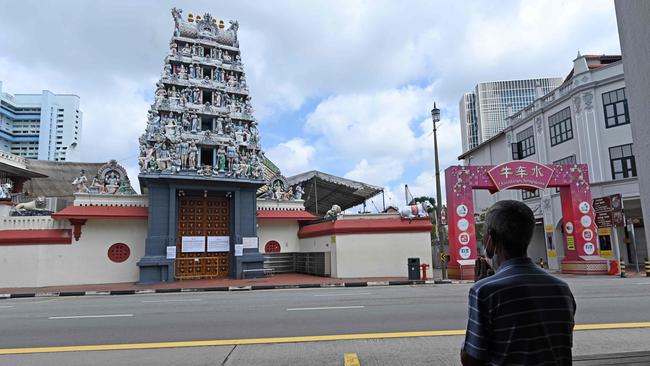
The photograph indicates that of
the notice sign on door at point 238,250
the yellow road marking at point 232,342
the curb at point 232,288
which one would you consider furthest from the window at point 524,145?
the yellow road marking at point 232,342

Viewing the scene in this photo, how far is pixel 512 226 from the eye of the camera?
2166mm

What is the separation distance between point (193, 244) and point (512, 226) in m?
Result: 21.2

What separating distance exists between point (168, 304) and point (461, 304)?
314 inches

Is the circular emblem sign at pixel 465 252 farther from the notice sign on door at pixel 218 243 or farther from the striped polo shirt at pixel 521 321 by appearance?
the striped polo shirt at pixel 521 321

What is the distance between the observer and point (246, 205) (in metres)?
22.9

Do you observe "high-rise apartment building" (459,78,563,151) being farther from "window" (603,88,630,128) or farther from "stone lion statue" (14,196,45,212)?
"stone lion statue" (14,196,45,212)

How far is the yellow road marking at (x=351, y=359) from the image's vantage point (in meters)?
5.30

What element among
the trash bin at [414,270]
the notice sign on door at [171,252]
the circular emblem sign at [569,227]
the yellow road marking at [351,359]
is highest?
the circular emblem sign at [569,227]

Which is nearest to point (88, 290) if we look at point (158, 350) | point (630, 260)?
point (158, 350)

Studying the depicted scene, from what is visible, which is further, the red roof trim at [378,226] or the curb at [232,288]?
the red roof trim at [378,226]

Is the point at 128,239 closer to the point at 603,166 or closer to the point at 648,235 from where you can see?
the point at 648,235

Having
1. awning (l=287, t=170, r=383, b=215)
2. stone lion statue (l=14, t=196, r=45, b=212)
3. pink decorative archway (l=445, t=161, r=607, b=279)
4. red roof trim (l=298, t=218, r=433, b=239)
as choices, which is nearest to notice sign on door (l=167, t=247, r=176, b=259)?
stone lion statue (l=14, t=196, r=45, b=212)

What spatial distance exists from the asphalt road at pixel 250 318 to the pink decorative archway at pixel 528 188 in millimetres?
8153

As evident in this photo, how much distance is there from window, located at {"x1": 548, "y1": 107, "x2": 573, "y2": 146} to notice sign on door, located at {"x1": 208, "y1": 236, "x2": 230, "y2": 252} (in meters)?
23.4
